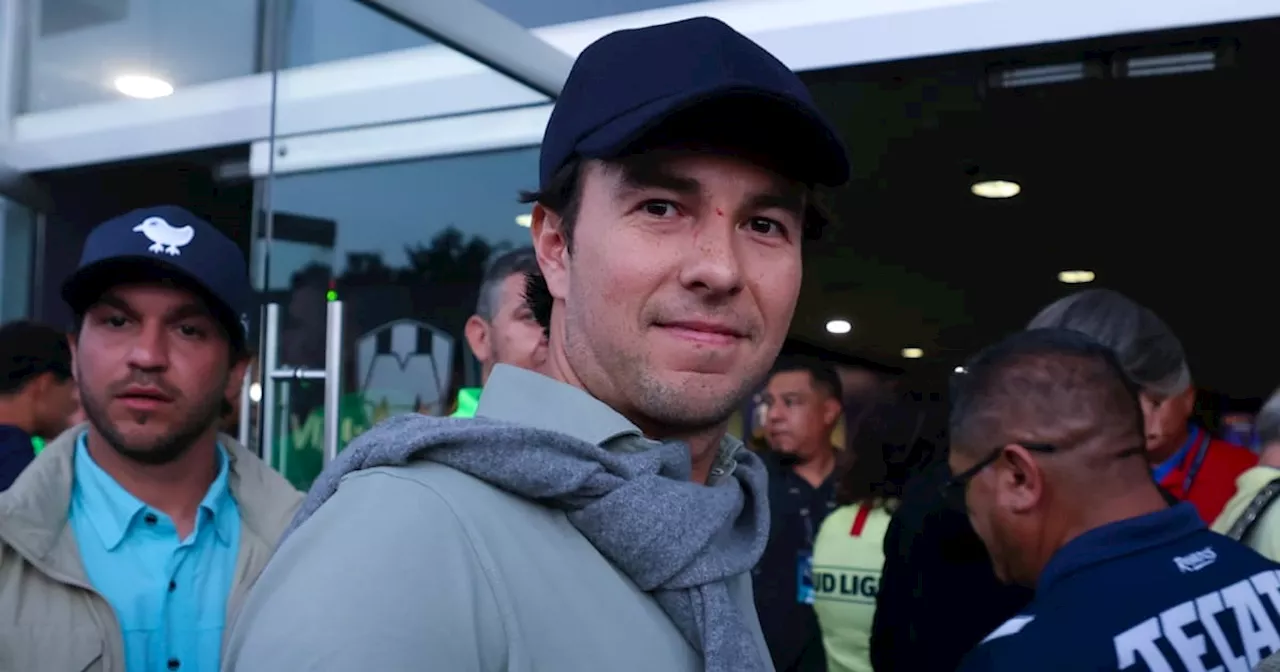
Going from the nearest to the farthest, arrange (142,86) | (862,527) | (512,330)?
Answer: (512,330)
(862,527)
(142,86)

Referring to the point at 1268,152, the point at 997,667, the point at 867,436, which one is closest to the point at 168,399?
the point at 997,667

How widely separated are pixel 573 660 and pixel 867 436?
283 centimetres

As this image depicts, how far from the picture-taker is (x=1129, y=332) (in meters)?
2.61

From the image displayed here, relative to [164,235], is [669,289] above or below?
below

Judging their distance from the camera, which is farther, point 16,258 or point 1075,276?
point 1075,276

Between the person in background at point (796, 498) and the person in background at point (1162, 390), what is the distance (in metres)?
1.07

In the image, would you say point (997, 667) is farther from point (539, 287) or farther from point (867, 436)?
point (867, 436)

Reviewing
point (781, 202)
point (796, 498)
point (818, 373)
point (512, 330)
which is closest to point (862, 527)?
point (796, 498)

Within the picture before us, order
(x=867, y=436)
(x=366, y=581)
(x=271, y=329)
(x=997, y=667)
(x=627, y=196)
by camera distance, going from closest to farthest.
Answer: (x=366, y=581), (x=627, y=196), (x=997, y=667), (x=271, y=329), (x=867, y=436)

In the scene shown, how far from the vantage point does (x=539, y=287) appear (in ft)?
4.52

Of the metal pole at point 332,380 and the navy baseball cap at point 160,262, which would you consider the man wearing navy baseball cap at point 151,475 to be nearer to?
the navy baseball cap at point 160,262

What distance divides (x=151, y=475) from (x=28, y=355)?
1.78 meters

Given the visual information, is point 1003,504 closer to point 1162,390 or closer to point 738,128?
point 1162,390

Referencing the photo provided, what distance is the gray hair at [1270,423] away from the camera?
9.12ft
